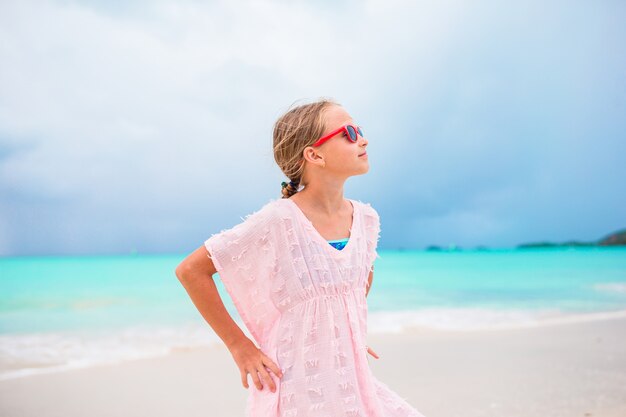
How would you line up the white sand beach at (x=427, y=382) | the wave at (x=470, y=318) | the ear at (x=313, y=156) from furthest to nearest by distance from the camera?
the wave at (x=470, y=318) < the white sand beach at (x=427, y=382) < the ear at (x=313, y=156)

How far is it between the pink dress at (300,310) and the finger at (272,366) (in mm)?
24

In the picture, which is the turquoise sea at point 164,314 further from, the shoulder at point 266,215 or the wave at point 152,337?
the shoulder at point 266,215

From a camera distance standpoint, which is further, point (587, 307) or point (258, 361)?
point (587, 307)

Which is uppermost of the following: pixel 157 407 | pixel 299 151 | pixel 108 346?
pixel 108 346

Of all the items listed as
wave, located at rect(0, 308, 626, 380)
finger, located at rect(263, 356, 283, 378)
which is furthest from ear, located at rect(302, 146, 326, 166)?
wave, located at rect(0, 308, 626, 380)

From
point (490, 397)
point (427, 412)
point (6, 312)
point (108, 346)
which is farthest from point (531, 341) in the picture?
point (6, 312)

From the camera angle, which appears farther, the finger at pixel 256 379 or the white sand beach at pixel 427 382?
the white sand beach at pixel 427 382

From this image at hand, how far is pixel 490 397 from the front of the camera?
4.68m

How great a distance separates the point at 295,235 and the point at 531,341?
6585mm

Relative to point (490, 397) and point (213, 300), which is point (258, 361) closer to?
point (213, 300)

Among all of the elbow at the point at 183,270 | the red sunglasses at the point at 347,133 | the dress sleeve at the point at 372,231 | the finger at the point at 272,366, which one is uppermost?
the red sunglasses at the point at 347,133

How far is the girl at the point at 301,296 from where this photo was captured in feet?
5.72

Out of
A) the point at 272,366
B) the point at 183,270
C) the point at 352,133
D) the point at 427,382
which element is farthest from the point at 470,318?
the point at 183,270

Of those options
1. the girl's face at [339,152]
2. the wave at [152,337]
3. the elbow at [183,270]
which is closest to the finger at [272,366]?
the elbow at [183,270]
